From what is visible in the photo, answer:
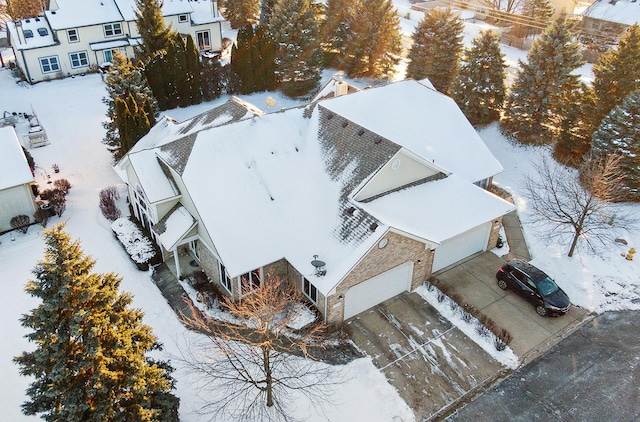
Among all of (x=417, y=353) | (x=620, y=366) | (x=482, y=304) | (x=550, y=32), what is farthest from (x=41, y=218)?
(x=550, y=32)

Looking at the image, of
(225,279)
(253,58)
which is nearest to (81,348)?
(225,279)

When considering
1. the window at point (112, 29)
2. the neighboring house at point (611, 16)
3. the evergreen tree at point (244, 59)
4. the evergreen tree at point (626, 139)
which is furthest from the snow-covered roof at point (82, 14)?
the neighboring house at point (611, 16)

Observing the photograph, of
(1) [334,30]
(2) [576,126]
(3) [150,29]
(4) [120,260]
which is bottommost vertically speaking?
(4) [120,260]

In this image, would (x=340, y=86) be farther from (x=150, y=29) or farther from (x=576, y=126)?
(x=150, y=29)

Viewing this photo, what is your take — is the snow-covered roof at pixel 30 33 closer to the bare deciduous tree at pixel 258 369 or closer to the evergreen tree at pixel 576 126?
the bare deciduous tree at pixel 258 369

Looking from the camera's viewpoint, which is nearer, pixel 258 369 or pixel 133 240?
pixel 258 369

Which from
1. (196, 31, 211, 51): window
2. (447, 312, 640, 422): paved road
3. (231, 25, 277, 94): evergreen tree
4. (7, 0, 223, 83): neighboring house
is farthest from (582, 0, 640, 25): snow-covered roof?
(447, 312, 640, 422): paved road

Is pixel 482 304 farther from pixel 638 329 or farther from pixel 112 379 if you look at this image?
pixel 112 379
